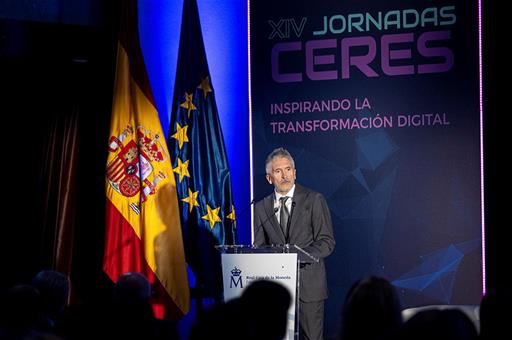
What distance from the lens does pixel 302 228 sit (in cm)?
641

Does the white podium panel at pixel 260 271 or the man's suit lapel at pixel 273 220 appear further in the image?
the man's suit lapel at pixel 273 220

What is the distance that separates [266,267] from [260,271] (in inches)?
2.1

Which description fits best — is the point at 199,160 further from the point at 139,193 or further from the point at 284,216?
the point at 284,216

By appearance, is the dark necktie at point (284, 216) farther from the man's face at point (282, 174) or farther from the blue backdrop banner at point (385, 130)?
the blue backdrop banner at point (385, 130)

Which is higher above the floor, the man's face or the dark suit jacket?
the man's face

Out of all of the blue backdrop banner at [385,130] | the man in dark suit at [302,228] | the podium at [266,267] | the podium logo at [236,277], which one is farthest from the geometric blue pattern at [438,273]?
the podium logo at [236,277]

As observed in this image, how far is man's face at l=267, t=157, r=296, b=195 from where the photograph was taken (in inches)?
256

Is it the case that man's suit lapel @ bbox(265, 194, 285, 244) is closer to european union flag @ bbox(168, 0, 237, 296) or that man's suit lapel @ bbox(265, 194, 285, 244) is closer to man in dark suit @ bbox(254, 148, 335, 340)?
man in dark suit @ bbox(254, 148, 335, 340)

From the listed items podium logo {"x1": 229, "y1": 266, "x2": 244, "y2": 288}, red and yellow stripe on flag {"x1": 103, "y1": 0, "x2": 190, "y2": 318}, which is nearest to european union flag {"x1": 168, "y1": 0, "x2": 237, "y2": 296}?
red and yellow stripe on flag {"x1": 103, "y1": 0, "x2": 190, "y2": 318}

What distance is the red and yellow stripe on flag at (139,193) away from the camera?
714 centimetres

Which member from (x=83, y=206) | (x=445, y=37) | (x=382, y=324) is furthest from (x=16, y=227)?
(x=382, y=324)

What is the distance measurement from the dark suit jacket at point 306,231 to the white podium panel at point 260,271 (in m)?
0.64

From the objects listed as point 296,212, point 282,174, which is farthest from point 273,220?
point 282,174

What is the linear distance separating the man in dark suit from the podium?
0.48 meters
